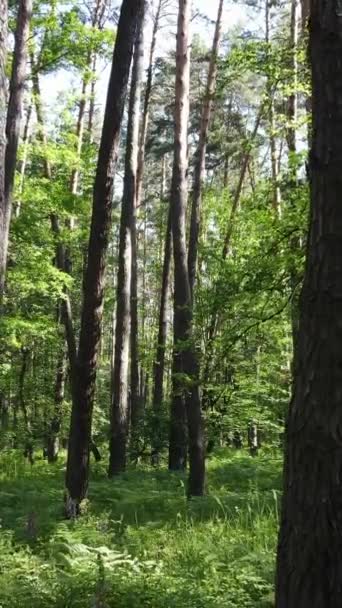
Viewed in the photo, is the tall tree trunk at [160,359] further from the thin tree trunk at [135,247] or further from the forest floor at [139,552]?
the forest floor at [139,552]

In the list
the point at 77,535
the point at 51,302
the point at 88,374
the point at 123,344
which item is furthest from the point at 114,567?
the point at 51,302

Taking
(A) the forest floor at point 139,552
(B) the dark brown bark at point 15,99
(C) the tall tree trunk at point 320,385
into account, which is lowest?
(A) the forest floor at point 139,552

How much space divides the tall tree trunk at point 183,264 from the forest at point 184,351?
38mm

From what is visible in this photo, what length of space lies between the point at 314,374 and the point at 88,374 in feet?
17.6

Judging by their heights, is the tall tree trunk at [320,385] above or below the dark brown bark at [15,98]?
below

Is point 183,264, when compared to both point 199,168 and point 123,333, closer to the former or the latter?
point 123,333

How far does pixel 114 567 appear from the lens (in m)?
4.82

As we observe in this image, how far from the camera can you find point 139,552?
5.87m

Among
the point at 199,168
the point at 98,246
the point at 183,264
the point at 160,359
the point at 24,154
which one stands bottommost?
the point at 160,359

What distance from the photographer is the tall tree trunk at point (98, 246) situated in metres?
7.18

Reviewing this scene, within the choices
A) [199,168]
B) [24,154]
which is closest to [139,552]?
[24,154]

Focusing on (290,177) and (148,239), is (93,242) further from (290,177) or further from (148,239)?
(148,239)

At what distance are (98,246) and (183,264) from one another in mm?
3205

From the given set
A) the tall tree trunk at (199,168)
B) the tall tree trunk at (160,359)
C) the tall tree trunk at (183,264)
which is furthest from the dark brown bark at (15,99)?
the tall tree trunk at (199,168)
